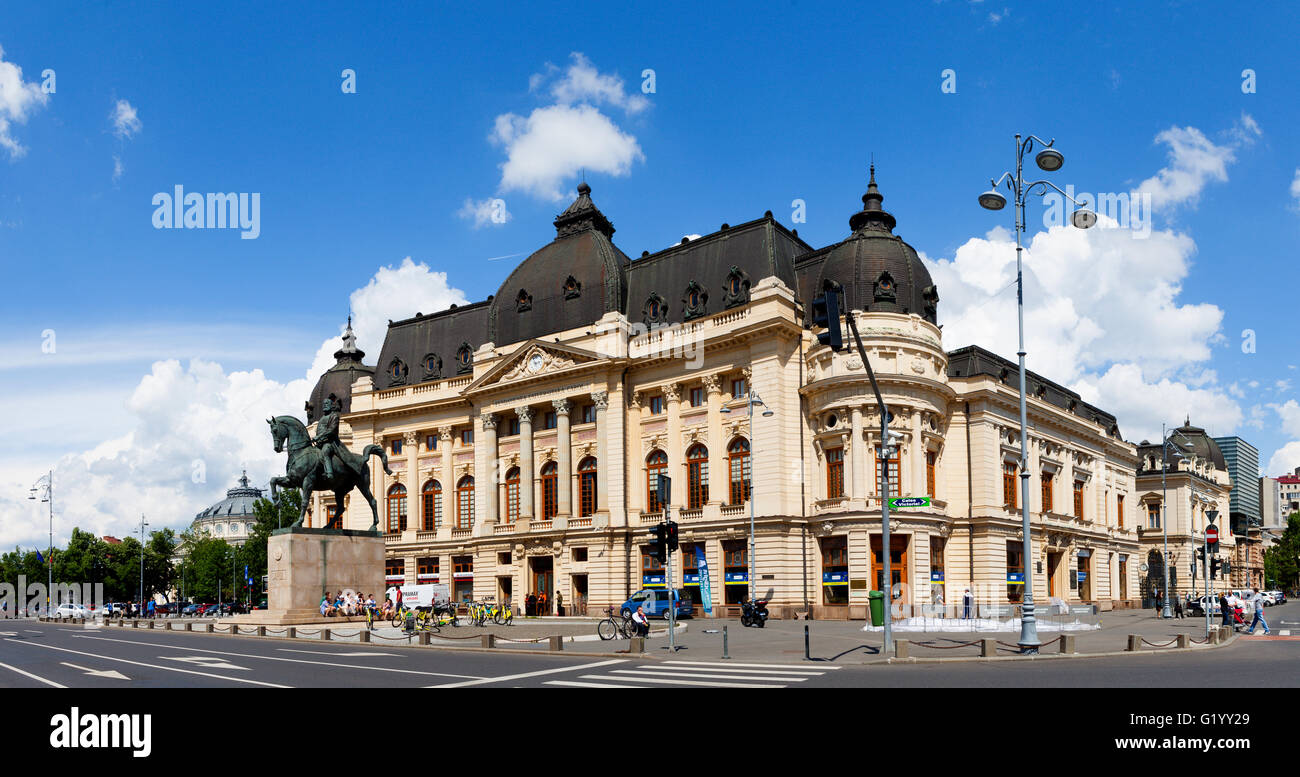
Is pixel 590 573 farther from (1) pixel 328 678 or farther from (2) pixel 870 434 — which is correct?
(1) pixel 328 678

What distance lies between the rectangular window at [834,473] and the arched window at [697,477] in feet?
25.6

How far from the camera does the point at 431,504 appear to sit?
76750 mm

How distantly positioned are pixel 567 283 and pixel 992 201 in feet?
146

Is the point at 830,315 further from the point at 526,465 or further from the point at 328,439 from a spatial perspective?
the point at 526,465

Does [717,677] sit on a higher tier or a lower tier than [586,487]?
lower

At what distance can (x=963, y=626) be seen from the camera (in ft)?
146

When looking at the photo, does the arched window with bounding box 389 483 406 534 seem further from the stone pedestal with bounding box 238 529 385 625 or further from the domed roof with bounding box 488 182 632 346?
the stone pedestal with bounding box 238 529 385 625

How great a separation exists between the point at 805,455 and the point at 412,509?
33.6m

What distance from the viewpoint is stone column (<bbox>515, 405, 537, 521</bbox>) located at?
67875mm

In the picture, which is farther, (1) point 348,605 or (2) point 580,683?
(1) point 348,605

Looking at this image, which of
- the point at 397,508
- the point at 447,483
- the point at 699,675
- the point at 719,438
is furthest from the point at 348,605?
the point at 397,508

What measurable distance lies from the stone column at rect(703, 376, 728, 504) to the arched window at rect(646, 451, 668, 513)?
436 centimetres
